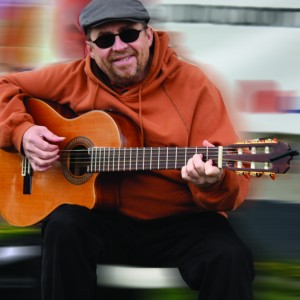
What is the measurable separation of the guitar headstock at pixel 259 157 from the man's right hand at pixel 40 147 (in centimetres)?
89

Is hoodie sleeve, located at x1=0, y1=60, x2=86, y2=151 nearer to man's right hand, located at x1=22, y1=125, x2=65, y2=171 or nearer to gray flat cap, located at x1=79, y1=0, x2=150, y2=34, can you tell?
man's right hand, located at x1=22, y1=125, x2=65, y2=171

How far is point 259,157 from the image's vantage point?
3.06 metres

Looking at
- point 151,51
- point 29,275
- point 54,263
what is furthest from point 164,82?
point 29,275

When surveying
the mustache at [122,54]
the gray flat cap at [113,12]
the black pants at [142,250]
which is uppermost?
the gray flat cap at [113,12]

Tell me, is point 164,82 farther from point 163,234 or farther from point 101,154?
point 163,234

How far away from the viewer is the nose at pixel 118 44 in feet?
11.8

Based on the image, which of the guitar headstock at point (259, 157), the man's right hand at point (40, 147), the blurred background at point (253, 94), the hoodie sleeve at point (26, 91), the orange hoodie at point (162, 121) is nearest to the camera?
the guitar headstock at point (259, 157)

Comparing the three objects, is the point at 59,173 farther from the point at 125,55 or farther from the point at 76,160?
the point at 125,55

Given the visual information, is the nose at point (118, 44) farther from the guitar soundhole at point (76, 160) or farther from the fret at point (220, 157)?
the fret at point (220, 157)

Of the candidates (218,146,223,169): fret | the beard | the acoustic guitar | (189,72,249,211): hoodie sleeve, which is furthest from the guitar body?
(218,146,223,169): fret

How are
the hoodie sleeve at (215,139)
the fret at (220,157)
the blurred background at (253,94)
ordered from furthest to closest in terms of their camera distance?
the blurred background at (253,94) → the hoodie sleeve at (215,139) → the fret at (220,157)

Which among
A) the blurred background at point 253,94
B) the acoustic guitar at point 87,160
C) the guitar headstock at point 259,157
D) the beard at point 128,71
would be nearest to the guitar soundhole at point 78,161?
the acoustic guitar at point 87,160

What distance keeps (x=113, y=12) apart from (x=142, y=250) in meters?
1.05

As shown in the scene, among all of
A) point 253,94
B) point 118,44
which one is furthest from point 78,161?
point 253,94
